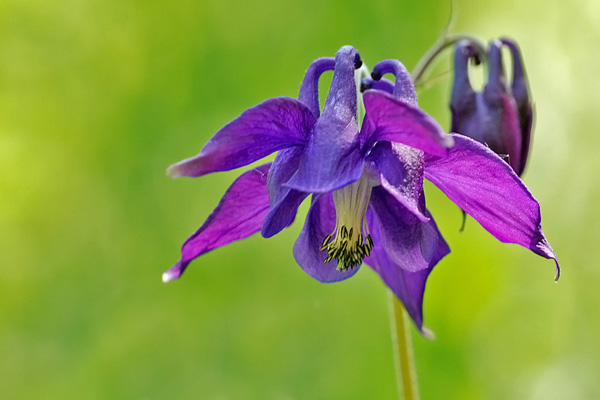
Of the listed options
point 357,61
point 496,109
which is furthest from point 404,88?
point 496,109

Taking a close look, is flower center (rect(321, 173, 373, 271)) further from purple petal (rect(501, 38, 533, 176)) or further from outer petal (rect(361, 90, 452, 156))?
purple petal (rect(501, 38, 533, 176))

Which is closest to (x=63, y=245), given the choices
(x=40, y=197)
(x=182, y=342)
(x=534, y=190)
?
(x=40, y=197)

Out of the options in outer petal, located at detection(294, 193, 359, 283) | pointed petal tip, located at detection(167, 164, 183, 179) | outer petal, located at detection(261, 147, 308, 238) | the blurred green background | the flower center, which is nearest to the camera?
pointed petal tip, located at detection(167, 164, 183, 179)

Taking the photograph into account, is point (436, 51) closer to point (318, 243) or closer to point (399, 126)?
point (318, 243)

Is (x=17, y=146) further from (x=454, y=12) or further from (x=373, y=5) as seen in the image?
(x=454, y=12)

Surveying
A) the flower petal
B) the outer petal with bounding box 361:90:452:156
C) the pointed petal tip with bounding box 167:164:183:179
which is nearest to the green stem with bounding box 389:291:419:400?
the flower petal
